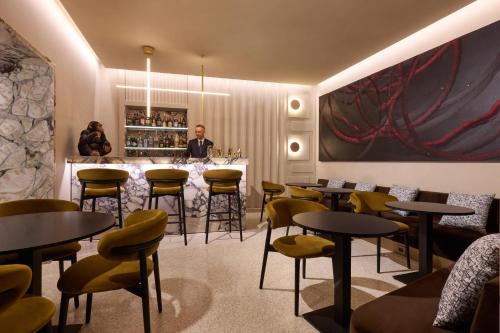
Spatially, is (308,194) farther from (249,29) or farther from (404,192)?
(249,29)

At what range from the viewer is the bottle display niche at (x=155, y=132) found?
19.8 ft

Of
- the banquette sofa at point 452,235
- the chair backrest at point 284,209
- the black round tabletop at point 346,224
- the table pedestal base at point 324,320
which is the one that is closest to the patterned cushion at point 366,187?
the banquette sofa at point 452,235

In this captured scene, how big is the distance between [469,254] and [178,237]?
371 centimetres

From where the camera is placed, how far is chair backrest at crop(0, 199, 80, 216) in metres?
1.93

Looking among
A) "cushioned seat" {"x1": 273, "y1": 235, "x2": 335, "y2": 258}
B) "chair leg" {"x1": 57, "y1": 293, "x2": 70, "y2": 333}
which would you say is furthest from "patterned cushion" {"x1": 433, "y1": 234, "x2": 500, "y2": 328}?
"chair leg" {"x1": 57, "y1": 293, "x2": 70, "y2": 333}

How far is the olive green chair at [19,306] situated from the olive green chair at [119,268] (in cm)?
22

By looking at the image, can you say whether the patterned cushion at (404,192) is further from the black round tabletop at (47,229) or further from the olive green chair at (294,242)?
the black round tabletop at (47,229)

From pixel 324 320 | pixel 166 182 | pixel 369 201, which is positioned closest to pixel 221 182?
pixel 166 182

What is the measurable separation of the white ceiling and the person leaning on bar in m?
1.47

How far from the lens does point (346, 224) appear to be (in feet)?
5.86

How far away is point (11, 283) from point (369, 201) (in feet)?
10.3

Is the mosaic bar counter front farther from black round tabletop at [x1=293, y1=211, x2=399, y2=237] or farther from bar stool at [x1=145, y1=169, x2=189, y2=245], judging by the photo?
black round tabletop at [x1=293, y1=211, x2=399, y2=237]

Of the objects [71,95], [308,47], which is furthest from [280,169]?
[71,95]

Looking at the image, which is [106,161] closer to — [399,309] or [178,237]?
[178,237]
